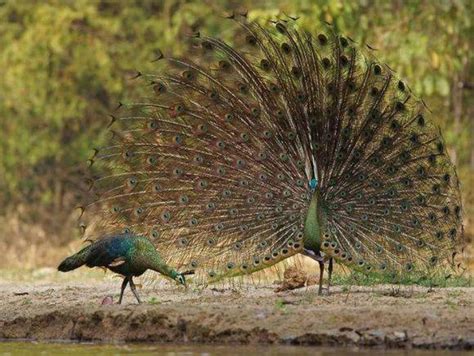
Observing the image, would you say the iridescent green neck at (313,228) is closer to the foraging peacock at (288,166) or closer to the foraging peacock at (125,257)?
the foraging peacock at (288,166)

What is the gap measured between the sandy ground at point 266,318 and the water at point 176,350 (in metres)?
0.22

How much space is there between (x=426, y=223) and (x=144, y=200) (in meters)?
2.80

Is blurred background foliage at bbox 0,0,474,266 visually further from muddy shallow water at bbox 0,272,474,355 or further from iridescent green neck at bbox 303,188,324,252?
iridescent green neck at bbox 303,188,324,252

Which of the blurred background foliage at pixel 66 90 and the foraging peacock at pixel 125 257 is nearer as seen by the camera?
the foraging peacock at pixel 125 257

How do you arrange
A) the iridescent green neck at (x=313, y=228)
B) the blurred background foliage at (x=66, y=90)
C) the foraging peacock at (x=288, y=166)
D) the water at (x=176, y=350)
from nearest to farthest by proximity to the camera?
the water at (x=176, y=350) < the iridescent green neck at (x=313, y=228) < the foraging peacock at (x=288, y=166) < the blurred background foliage at (x=66, y=90)

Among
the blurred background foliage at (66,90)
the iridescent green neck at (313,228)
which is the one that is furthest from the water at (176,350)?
the blurred background foliage at (66,90)

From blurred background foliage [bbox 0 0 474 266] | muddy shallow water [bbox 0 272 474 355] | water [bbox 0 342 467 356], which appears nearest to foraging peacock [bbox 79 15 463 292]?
muddy shallow water [bbox 0 272 474 355]

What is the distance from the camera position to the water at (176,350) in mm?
9266

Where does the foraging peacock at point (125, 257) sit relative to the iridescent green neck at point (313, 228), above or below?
below

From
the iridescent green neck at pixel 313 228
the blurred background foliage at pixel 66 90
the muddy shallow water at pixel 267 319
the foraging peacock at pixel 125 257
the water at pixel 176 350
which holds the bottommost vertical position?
the water at pixel 176 350

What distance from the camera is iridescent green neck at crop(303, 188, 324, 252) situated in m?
11.6

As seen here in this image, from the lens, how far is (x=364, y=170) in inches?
477

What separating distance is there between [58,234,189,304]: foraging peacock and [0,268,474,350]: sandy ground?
13.0 inches

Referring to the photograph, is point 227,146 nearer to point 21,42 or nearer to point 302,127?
point 302,127
